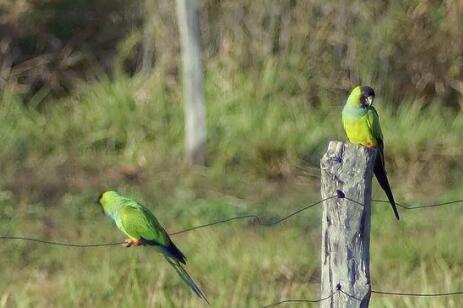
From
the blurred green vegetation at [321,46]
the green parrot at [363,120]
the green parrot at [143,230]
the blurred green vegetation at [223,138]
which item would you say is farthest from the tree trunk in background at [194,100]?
the green parrot at [143,230]

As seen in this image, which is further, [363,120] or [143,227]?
[363,120]

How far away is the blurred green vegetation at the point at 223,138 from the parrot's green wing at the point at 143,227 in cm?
224

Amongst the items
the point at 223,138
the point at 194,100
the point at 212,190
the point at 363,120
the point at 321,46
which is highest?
the point at 321,46

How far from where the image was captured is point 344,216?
3.87m

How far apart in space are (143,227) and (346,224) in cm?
71

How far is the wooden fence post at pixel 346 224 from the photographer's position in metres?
3.85

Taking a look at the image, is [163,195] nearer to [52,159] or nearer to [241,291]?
[52,159]

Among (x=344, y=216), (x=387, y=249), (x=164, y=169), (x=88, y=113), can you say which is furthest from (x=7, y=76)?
(x=344, y=216)

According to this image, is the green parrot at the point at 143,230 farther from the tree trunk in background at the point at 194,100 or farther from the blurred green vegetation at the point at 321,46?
the blurred green vegetation at the point at 321,46

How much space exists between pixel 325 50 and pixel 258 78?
2.32 ft

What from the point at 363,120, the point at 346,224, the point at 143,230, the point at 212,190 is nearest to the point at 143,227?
the point at 143,230

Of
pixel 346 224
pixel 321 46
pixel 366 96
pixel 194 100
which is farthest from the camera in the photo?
pixel 321 46

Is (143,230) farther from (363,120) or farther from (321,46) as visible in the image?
(321,46)

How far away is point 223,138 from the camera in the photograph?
9438 millimetres
